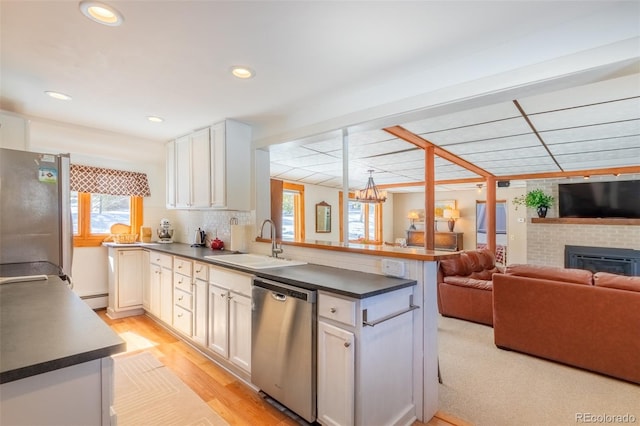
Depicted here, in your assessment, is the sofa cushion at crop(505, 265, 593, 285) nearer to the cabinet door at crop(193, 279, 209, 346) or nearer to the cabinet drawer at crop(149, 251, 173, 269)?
the cabinet door at crop(193, 279, 209, 346)

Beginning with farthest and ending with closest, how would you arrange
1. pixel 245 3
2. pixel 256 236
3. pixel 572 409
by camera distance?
pixel 256 236 < pixel 572 409 < pixel 245 3

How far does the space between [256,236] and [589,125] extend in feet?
12.2

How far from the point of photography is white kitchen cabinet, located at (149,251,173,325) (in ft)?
11.3

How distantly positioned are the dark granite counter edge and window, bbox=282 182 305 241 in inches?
227

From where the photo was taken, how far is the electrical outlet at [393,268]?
2.07 metres

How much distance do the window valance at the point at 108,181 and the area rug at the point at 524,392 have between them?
15.1ft

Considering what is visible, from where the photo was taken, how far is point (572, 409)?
84.0 inches

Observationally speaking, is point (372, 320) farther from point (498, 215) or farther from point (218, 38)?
point (498, 215)

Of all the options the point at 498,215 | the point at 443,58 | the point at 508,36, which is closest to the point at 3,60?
the point at 443,58

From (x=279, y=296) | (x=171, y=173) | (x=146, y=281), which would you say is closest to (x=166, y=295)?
(x=146, y=281)

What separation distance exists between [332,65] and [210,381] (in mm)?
2624

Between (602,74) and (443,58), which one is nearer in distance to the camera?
(602,74)

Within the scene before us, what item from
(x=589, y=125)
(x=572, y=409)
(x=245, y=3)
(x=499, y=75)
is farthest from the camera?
(x=589, y=125)

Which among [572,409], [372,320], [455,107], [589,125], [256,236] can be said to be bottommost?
[572,409]
